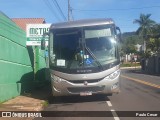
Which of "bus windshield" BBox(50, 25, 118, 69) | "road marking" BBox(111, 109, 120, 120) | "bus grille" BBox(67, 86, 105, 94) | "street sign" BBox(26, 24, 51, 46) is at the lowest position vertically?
"road marking" BBox(111, 109, 120, 120)

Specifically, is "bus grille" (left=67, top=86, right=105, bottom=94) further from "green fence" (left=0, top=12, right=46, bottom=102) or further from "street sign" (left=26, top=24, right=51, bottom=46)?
"street sign" (left=26, top=24, right=51, bottom=46)

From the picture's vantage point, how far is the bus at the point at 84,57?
15.2 metres

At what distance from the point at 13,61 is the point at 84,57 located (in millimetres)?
3868

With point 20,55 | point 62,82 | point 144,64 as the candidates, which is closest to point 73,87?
point 62,82

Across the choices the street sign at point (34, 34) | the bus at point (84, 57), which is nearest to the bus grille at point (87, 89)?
the bus at point (84, 57)

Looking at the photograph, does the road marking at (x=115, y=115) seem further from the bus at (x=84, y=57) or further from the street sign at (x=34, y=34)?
the street sign at (x=34, y=34)

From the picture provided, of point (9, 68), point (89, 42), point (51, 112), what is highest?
point (89, 42)

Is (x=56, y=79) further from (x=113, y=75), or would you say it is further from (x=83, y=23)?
(x=83, y=23)

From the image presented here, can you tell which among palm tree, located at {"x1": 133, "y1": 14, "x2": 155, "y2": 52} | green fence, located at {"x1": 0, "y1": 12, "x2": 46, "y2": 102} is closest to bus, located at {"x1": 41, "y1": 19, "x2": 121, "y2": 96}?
green fence, located at {"x1": 0, "y1": 12, "x2": 46, "y2": 102}

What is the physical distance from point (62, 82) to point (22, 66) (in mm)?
4973

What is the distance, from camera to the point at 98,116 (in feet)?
38.1

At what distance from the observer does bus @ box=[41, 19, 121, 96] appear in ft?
49.8

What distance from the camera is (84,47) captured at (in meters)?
15.6

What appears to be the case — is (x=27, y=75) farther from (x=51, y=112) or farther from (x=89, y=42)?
(x=51, y=112)
